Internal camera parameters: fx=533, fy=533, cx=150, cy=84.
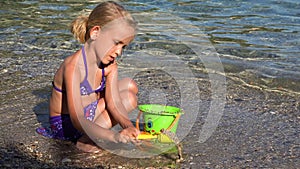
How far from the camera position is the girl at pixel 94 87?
12.4 feet

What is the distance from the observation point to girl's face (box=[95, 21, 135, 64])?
3.78 metres

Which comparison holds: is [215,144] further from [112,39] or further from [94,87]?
[112,39]

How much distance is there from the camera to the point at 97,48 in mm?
3951

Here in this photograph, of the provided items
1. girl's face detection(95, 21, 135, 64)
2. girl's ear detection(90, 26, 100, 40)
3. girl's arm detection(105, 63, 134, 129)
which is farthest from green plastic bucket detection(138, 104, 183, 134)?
girl's ear detection(90, 26, 100, 40)

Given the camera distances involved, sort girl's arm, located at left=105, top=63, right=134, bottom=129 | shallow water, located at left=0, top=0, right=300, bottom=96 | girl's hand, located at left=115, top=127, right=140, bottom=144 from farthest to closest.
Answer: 1. shallow water, located at left=0, top=0, right=300, bottom=96
2. girl's arm, located at left=105, top=63, right=134, bottom=129
3. girl's hand, located at left=115, top=127, right=140, bottom=144

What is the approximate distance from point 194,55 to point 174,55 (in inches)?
9.9

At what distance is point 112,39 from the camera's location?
3.81 metres

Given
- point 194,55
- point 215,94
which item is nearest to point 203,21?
point 194,55

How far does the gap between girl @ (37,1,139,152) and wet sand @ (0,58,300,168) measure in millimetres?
178

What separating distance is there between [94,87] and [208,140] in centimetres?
98

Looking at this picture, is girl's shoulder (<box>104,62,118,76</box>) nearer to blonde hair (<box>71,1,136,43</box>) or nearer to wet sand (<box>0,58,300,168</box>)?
blonde hair (<box>71,1,136,43</box>)

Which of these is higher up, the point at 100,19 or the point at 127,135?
the point at 100,19

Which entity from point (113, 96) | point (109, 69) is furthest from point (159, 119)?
point (109, 69)

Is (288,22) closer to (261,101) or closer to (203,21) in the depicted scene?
(203,21)
